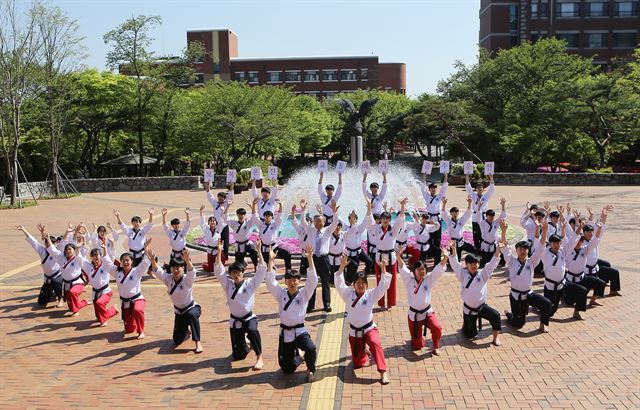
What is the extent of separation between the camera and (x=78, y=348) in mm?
8562

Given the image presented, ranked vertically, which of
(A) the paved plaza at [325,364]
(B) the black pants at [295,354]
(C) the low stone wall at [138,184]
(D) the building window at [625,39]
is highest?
(D) the building window at [625,39]

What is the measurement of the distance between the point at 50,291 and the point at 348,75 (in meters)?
71.4

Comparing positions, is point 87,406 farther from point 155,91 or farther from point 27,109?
point 155,91

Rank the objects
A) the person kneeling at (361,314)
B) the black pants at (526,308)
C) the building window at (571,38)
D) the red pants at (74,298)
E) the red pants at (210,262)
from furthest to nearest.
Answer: the building window at (571,38), the red pants at (210,262), the red pants at (74,298), the black pants at (526,308), the person kneeling at (361,314)

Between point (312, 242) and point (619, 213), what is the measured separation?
53.9ft

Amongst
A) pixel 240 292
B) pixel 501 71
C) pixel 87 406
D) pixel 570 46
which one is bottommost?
pixel 87 406

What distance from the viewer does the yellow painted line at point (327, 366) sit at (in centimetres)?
664

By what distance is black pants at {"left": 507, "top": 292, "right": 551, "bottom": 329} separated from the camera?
28.7 feet

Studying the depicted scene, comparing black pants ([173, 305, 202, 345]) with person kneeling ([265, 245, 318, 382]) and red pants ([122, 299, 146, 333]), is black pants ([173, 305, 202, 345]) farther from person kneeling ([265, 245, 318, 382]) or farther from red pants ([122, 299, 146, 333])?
person kneeling ([265, 245, 318, 382])

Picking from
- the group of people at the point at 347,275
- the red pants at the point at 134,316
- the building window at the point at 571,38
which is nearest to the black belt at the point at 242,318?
the group of people at the point at 347,275

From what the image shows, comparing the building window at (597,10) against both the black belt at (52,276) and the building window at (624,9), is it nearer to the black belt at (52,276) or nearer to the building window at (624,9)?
the building window at (624,9)

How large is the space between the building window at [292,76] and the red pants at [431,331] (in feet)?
238

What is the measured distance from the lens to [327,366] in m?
7.62

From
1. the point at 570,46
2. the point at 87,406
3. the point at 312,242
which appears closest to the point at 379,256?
the point at 312,242
